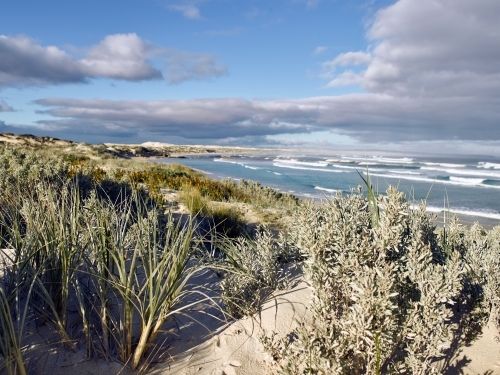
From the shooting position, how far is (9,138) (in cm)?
3722

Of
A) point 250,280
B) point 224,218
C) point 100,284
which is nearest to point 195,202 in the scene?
point 224,218

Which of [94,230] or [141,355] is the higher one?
[94,230]

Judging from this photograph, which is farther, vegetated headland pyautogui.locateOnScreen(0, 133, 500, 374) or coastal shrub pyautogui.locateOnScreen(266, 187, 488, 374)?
vegetated headland pyautogui.locateOnScreen(0, 133, 500, 374)

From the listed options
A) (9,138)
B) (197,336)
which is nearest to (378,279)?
(197,336)

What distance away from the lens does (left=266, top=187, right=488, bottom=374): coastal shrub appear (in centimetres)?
184

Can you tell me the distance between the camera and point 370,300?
1.75 m

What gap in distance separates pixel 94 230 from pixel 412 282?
223 centimetres

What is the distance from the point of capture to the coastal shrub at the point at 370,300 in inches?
72.5

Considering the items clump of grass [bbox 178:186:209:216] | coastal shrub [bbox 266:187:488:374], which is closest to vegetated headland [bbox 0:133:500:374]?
coastal shrub [bbox 266:187:488:374]

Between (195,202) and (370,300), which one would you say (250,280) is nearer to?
(370,300)

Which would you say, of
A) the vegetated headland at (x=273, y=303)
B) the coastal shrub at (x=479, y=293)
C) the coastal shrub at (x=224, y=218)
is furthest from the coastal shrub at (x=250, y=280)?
the coastal shrub at (x=224, y=218)

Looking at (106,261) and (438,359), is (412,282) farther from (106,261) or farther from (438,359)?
(106,261)

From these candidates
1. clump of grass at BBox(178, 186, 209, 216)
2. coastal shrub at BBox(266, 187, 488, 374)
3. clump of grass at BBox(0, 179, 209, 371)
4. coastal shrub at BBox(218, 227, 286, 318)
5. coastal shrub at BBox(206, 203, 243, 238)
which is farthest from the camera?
clump of grass at BBox(178, 186, 209, 216)

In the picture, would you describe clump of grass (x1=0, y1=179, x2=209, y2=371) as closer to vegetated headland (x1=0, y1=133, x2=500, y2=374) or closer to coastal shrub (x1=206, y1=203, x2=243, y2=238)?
vegetated headland (x1=0, y1=133, x2=500, y2=374)
